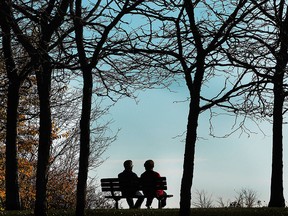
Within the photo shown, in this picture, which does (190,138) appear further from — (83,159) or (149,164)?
(149,164)

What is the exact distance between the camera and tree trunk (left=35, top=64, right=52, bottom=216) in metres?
16.1

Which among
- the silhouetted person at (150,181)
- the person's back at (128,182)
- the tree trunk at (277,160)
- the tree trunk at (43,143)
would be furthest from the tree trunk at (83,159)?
the tree trunk at (277,160)

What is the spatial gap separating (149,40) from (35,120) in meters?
14.3

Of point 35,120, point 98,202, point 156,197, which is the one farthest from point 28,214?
point 98,202

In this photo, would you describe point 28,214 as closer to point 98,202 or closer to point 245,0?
point 245,0

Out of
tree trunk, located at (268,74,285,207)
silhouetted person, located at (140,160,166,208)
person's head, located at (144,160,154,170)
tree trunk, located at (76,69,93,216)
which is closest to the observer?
tree trunk, located at (76,69,93,216)

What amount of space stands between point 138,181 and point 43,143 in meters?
4.42

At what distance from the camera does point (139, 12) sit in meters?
15.4

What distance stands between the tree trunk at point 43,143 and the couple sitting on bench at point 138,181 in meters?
4.04

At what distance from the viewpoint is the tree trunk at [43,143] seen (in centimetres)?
1606

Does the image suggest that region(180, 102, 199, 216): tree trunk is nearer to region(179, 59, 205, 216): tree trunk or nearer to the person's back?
region(179, 59, 205, 216): tree trunk

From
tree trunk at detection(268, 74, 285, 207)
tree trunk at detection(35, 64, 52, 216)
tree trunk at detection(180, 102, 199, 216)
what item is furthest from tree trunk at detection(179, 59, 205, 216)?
tree trunk at detection(268, 74, 285, 207)

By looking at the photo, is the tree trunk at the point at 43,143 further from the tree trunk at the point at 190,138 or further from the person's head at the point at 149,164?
the person's head at the point at 149,164

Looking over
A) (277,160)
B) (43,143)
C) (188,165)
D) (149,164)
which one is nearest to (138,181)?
(149,164)
